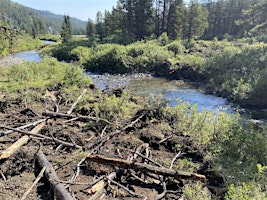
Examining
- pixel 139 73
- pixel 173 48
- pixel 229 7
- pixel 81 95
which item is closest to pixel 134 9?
pixel 173 48

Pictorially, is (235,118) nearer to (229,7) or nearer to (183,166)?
(183,166)

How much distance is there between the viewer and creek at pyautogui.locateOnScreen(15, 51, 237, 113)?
1455 centimetres

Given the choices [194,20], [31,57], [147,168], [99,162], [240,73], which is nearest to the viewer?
[147,168]

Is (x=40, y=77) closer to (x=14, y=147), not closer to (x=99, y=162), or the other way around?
(x=14, y=147)

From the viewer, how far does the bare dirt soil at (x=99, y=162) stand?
5.03 metres

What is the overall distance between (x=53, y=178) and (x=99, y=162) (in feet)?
3.38

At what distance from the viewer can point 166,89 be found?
17.9 m

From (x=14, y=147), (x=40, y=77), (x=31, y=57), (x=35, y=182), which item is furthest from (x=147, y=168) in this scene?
(x=31, y=57)

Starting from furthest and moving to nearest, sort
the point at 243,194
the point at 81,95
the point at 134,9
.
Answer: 1. the point at 134,9
2. the point at 81,95
3. the point at 243,194

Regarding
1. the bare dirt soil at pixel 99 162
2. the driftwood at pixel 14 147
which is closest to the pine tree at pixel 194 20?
the bare dirt soil at pixel 99 162

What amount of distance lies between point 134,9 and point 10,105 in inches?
1268

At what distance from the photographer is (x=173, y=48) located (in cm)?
2791

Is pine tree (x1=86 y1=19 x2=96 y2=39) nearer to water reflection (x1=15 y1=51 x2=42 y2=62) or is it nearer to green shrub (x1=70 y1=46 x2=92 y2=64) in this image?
water reflection (x1=15 y1=51 x2=42 y2=62)

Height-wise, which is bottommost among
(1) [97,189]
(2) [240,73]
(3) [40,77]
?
(1) [97,189]
